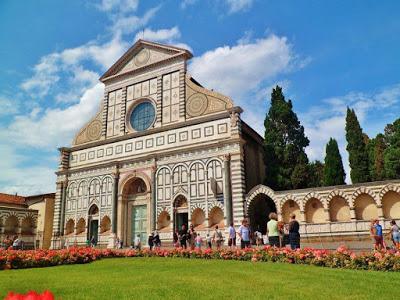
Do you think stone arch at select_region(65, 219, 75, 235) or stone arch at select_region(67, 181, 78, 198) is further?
stone arch at select_region(67, 181, 78, 198)

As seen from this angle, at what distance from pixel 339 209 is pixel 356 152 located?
324 inches

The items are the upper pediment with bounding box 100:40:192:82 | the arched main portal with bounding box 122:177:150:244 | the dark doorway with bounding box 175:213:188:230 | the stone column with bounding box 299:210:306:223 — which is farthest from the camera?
the upper pediment with bounding box 100:40:192:82

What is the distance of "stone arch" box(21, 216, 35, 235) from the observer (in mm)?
38812

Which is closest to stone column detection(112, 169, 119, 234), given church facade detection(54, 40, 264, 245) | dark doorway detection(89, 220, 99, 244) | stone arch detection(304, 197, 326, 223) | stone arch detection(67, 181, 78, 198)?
church facade detection(54, 40, 264, 245)

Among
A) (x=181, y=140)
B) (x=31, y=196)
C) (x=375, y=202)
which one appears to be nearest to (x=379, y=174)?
(x=375, y=202)

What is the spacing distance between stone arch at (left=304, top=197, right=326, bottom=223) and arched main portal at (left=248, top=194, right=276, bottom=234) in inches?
125

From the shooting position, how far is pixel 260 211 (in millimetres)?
28141

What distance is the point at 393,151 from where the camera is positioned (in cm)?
2917

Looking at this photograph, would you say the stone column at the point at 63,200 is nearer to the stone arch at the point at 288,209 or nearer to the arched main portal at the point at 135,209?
the arched main portal at the point at 135,209

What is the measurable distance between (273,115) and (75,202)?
2074 centimetres

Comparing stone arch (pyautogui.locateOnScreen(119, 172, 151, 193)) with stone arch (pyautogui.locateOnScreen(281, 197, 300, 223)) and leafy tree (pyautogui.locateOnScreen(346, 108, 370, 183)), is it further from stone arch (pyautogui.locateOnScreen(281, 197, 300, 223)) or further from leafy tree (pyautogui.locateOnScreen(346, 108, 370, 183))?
leafy tree (pyautogui.locateOnScreen(346, 108, 370, 183))

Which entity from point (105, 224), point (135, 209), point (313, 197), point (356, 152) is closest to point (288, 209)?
point (313, 197)

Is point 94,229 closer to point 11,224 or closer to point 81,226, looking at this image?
point 81,226

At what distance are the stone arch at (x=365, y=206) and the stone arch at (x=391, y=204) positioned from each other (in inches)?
23.0
